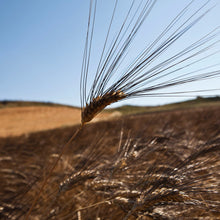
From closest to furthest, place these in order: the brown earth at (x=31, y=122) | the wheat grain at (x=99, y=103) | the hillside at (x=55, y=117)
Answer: the wheat grain at (x=99, y=103) < the hillside at (x=55, y=117) < the brown earth at (x=31, y=122)

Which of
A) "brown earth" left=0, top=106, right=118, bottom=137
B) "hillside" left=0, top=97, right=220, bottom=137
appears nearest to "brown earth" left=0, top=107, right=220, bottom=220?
"hillside" left=0, top=97, right=220, bottom=137

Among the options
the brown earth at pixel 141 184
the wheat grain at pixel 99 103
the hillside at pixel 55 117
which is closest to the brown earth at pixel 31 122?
the hillside at pixel 55 117

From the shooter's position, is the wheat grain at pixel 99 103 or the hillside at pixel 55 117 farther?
the hillside at pixel 55 117

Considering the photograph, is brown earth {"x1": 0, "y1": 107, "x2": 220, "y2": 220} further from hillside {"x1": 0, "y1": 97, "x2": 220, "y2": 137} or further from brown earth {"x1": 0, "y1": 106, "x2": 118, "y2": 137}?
brown earth {"x1": 0, "y1": 106, "x2": 118, "y2": 137}

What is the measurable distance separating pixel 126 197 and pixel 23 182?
907mm

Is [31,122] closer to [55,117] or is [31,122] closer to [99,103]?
[55,117]

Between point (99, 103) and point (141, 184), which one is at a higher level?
point (99, 103)

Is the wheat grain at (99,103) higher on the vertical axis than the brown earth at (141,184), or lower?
higher

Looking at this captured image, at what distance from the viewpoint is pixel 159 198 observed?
1.55 ft

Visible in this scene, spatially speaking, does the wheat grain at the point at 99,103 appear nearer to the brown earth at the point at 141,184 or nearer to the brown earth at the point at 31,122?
the brown earth at the point at 141,184

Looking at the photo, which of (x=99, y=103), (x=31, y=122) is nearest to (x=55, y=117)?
(x=31, y=122)

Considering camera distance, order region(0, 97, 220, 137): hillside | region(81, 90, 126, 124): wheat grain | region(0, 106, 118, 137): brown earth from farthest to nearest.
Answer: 1. region(0, 106, 118, 137): brown earth
2. region(0, 97, 220, 137): hillside
3. region(81, 90, 126, 124): wheat grain

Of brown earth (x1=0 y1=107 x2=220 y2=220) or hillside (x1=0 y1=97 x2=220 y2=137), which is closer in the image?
brown earth (x1=0 y1=107 x2=220 y2=220)

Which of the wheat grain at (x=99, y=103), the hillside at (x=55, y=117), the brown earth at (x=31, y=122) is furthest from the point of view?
the brown earth at (x=31, y=122)
